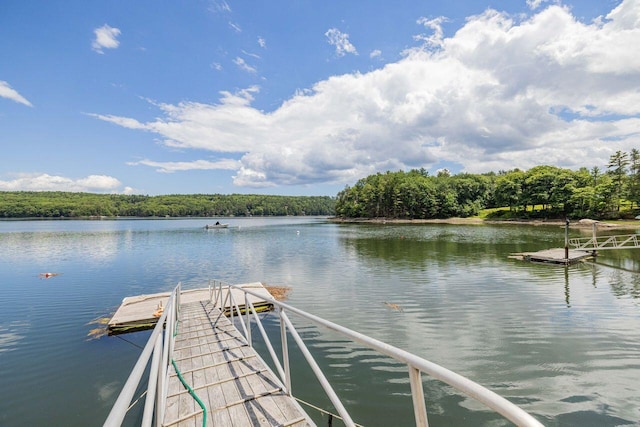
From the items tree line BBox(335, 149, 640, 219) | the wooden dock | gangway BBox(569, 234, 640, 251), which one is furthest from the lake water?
tree line BBox(335, 149, 640, 219)

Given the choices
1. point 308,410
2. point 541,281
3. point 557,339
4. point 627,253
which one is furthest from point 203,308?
point 627,253

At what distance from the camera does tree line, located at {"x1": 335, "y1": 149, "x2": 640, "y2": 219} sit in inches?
2820

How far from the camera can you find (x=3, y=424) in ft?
23.8

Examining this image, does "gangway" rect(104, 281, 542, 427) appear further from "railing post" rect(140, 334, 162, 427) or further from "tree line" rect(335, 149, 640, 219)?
"tree line" rect(335, 149, 640, 219)

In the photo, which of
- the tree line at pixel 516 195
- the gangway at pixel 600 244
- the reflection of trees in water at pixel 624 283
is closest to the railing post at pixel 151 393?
the reflection of trees in water at pixel 624 283

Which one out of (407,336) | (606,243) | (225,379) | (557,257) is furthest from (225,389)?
(606,243)

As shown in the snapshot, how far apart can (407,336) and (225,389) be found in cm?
783

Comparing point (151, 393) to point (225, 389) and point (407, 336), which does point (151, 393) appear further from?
point (407, 336)

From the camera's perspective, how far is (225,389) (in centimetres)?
547

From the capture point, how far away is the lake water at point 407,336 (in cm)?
754

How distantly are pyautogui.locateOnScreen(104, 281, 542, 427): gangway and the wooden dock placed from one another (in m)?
0.02

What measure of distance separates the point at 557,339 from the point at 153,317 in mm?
15462

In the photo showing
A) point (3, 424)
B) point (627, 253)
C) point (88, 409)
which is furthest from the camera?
point (627, 253)

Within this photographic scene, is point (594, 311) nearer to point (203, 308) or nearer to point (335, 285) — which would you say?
point (335, 285)
